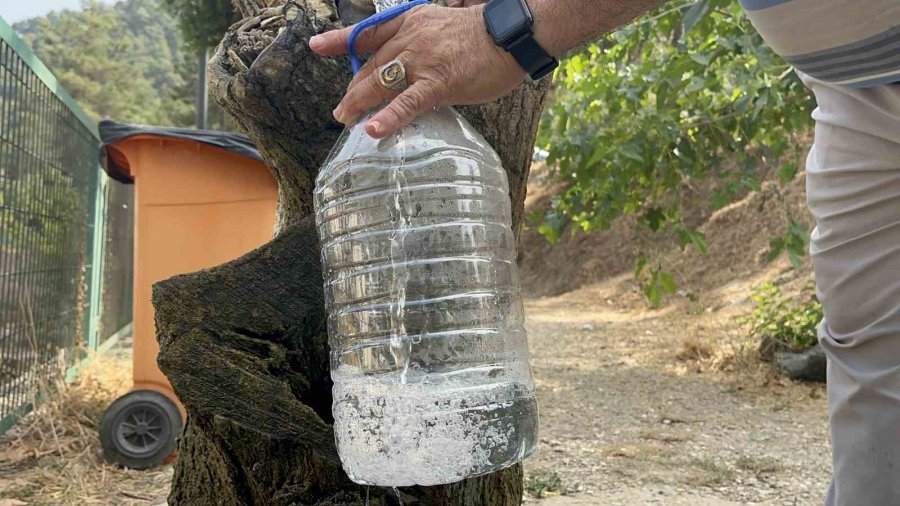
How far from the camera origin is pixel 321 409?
5.38 feet

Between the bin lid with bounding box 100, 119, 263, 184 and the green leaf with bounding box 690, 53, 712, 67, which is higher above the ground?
the green leaf with bounding box 690, 53, 712, 67

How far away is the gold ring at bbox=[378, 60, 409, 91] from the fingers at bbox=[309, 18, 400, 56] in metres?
0.08

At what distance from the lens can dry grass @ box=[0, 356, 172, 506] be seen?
12.8 feet

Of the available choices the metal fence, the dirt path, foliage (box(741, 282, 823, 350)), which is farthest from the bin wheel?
foliage (box(741, 282, 823, 350))

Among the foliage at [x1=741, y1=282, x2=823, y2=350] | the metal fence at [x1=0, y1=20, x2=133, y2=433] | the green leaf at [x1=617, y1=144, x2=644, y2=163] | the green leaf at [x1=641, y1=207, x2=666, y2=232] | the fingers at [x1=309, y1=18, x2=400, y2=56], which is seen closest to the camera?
the fingers at [x1=309, y1=18, x2=400, y2=56]

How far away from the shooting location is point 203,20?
10781mm

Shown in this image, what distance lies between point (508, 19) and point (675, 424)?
5.00 m

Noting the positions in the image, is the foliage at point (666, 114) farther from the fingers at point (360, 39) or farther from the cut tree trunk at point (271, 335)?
the fingers at point (360, 39)

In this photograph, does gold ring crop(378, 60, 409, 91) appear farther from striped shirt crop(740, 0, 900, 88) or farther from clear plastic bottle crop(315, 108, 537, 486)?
striped shirt crop(740, 0, 900, 88)

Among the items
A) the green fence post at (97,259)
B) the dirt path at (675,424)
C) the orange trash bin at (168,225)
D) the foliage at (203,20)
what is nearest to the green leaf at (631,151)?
the dirt path at (675,424)

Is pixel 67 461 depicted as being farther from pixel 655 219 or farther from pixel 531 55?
pixel 655 219

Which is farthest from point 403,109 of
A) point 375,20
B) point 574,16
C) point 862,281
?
point 862,281

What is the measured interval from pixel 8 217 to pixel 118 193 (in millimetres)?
4657

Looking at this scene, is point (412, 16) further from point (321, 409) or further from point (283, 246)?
point (321, 409)
